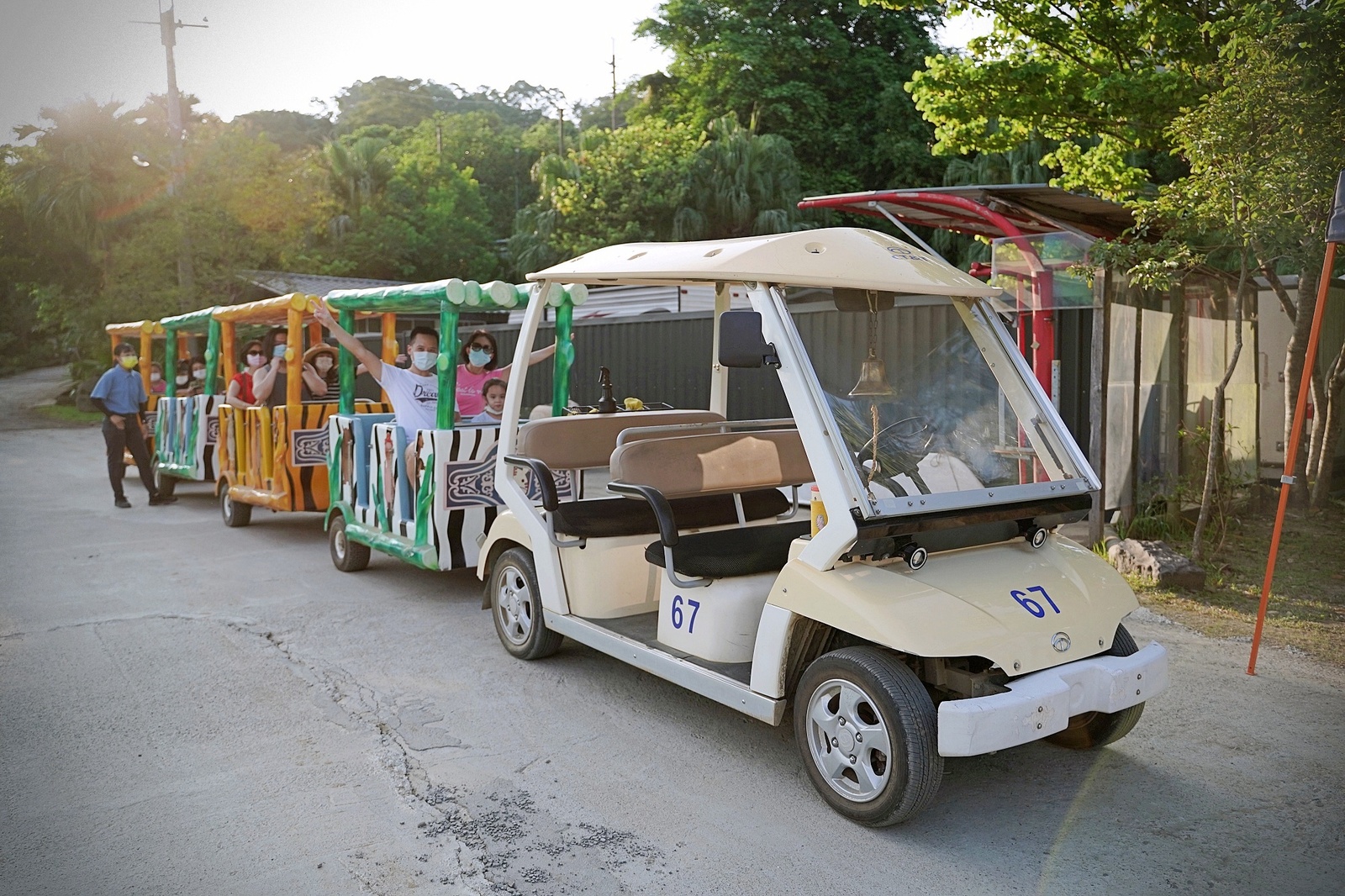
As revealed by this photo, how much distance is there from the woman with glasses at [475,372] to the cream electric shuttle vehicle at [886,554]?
3135 millimetres

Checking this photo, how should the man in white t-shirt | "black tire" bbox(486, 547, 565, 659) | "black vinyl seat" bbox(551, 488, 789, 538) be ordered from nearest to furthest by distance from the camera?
1. "black vinyl seat" bbox(551, 488, 789, 538)
2. "black tire" bbox(486, 547, 565, 659)
3. the man in white t-shirt

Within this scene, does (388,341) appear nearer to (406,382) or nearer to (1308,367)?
(406,382)

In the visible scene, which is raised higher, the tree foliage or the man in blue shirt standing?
the tree foliage

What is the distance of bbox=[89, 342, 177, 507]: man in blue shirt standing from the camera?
12.4 metres

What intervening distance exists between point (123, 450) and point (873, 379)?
10.8 meters

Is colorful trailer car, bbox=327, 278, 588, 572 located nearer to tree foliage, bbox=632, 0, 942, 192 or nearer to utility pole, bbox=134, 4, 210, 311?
utility pole, bbox=134, 4, 210, 311

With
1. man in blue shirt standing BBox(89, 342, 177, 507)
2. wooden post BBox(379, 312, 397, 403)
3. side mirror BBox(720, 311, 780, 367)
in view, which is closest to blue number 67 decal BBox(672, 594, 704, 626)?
side mirror BBox(720, 311, 780, 367)

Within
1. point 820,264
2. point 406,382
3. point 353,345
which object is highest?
point 820,264

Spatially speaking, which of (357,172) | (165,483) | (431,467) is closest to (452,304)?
(431,467)

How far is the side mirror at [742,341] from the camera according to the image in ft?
13.5

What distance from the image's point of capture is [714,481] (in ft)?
17.9

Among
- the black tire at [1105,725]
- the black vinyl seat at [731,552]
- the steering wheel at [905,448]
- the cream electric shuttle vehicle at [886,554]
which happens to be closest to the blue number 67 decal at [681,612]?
the cream electric shuttle vehicle at [886,554]

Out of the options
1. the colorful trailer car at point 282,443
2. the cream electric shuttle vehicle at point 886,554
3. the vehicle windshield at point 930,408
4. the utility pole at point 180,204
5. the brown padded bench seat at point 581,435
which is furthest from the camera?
the utility pole at point 180,204

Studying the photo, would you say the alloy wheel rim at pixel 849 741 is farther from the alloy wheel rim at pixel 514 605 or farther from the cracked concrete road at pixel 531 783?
the alloy wheel rim at pixel 514 605
